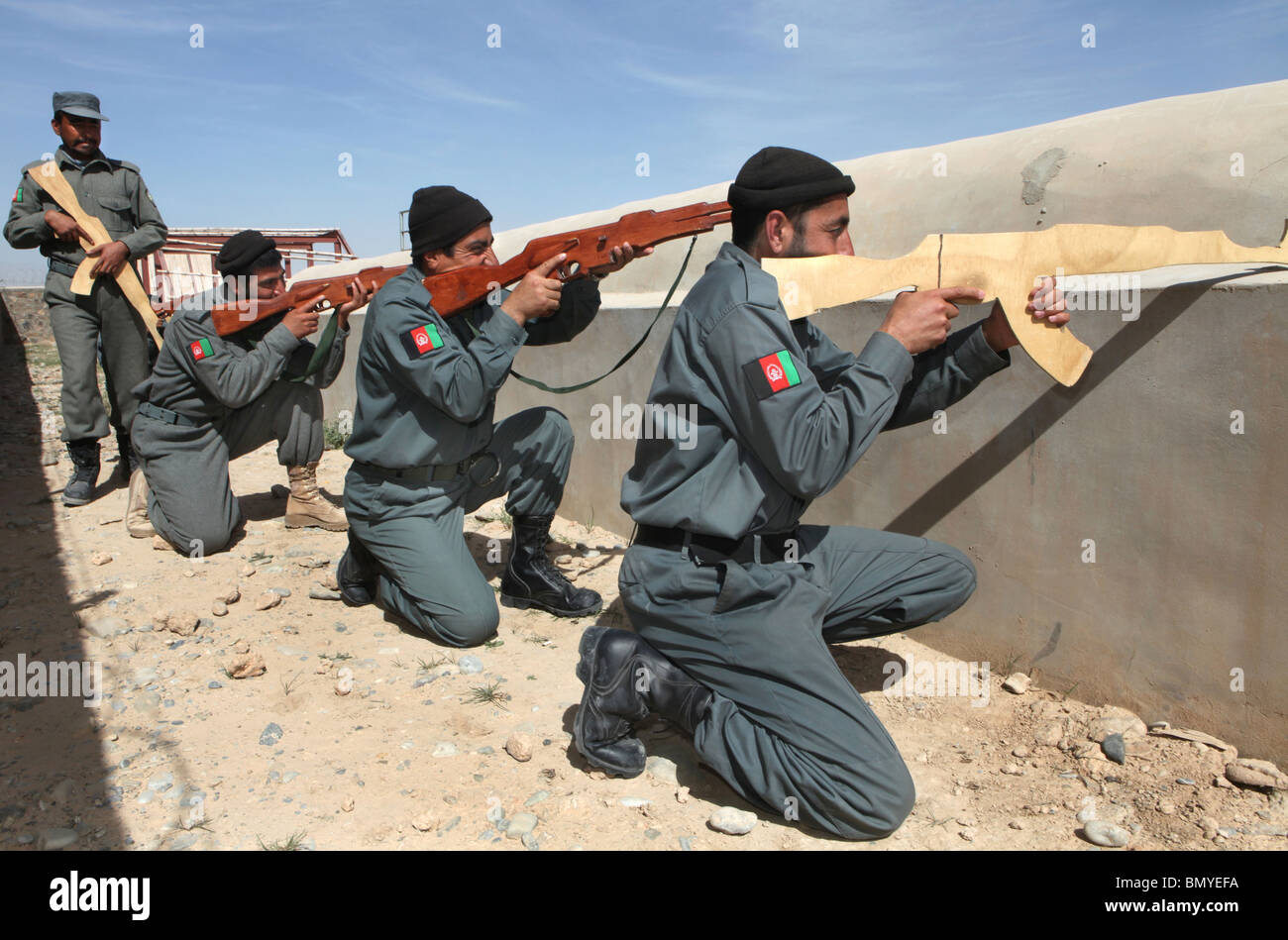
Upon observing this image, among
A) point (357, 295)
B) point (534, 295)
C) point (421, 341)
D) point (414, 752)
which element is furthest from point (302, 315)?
point (414, 752)

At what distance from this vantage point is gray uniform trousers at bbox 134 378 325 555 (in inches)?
167

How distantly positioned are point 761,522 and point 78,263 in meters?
4.45

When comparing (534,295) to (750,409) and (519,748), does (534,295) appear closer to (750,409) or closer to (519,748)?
(750,409)

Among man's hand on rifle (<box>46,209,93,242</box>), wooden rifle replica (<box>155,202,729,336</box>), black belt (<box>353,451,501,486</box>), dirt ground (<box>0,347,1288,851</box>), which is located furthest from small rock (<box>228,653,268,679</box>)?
man's hand on rifle (<box>46,209,93,242</box>)

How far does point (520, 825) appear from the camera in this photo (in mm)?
2266

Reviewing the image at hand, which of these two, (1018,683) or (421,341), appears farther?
(421,341)

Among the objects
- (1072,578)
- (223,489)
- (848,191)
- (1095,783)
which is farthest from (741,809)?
(223,489)

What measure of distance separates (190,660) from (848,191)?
8.64 feet

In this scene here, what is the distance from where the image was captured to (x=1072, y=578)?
2.68m

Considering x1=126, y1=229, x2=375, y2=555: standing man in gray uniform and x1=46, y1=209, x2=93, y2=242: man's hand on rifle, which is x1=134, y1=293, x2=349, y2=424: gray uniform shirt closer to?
x1=126, y1=229, x2=375, y2=555: standing man in gray uniform

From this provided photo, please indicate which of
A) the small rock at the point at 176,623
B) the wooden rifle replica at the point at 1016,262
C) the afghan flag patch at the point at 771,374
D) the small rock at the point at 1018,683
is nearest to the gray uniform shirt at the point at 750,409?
the afghan flag patch at the point at 771,374

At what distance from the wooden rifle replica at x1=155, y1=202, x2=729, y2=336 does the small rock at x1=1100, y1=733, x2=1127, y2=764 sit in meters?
1.87

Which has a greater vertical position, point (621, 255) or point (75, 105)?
point (75, 105)

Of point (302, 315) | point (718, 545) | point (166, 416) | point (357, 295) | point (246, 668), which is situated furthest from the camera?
point (166, 416)
